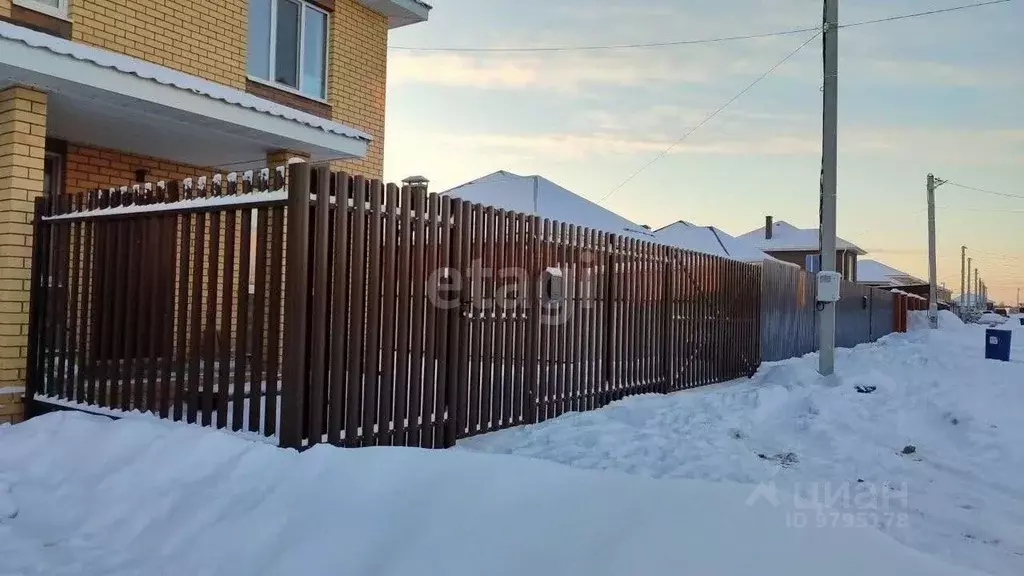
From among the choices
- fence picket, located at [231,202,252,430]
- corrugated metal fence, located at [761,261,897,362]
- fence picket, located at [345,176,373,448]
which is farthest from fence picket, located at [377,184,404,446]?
corrugated metal fence, located at [761,261,897,362]

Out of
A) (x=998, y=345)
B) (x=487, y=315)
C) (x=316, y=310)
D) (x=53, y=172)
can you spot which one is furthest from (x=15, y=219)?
(x=998, y=345)

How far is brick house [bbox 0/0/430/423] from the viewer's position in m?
6.04

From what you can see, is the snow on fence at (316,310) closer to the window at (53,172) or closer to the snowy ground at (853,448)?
the snowy ground at (853,448)

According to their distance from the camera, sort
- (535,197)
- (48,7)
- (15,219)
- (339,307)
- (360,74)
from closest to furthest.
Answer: (339,307)
(15,219)
(48,7)
(360,74)
(535,197)

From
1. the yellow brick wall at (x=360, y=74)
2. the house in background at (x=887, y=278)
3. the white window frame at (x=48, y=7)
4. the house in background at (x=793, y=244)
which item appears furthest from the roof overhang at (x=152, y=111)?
the house in background at (x=887, y=278)

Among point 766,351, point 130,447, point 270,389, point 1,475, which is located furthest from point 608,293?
point 766,351

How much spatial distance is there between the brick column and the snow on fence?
0.12 meters

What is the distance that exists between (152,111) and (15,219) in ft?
5.12

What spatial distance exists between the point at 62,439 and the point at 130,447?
810mm

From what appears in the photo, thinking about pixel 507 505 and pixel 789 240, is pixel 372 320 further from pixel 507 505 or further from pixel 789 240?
pixel 789 240

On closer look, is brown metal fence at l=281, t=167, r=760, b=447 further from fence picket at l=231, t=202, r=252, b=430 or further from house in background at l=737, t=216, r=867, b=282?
house in background at l=737, t=216, r=867, b=282

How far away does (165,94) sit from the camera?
6590 millimetres

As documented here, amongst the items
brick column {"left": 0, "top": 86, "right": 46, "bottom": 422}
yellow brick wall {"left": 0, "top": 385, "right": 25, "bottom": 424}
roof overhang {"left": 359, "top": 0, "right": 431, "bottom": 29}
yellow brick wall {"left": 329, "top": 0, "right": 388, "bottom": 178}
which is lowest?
yellow brick wall {"left": 0, "top": 385, "right": 25, "bottom": 424}

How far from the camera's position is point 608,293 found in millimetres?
8117
